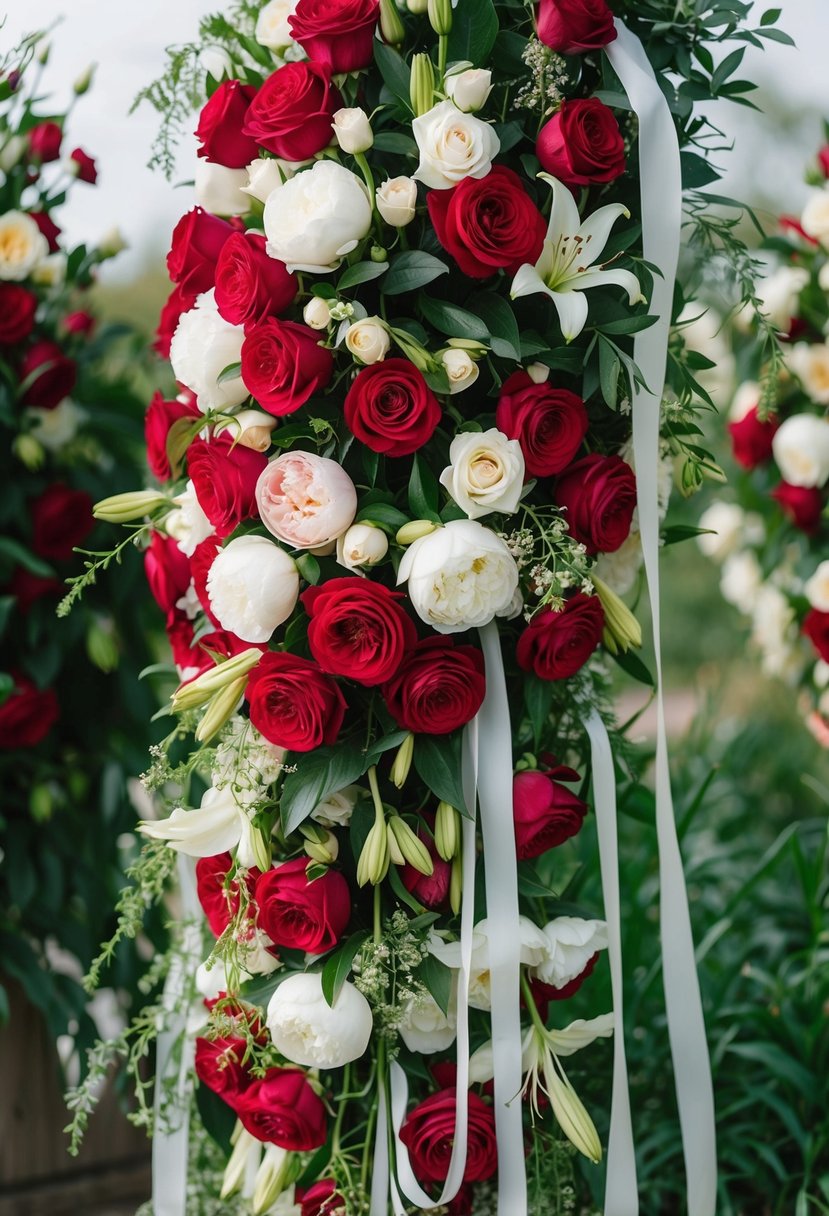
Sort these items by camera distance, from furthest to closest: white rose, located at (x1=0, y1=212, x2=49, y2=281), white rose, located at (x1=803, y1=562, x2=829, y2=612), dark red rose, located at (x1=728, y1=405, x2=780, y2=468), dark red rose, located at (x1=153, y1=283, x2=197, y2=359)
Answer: dark red rose, located at (x1=728, y1=405, x2=780, y2=468)
white rose, located at (x1=803, y1=562, x2=829, y2=612)
white rose, located at (x1=0, y1=212, x2=49, y2=281)
dark red rose, located at (x1=153, y1=283, x2=197, y2=359)

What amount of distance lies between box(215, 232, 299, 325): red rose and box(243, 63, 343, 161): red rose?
3.4 inches

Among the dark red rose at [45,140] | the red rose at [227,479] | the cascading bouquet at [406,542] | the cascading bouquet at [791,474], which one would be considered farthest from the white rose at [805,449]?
the dark red rose at [45,140]

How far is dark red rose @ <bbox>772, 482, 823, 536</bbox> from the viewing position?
1775 millimetres

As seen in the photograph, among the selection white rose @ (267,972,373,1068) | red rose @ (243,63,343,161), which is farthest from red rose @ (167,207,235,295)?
white rose @ (267,972,373,1068)

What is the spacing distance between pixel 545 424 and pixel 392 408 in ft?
0.44

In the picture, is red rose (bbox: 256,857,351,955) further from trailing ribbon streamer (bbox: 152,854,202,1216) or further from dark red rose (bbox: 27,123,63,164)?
dark red rose (bbox: 27,123,63,164)

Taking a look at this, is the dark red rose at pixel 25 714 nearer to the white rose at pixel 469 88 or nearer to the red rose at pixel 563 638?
the red rose at pixel 563 638

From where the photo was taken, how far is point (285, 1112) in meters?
1.02

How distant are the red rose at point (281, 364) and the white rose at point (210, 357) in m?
0.05

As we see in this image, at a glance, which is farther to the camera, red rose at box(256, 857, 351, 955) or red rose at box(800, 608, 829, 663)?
red rose at box(800, 608, 829, 663)

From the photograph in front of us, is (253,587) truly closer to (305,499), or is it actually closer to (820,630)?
(305,499)

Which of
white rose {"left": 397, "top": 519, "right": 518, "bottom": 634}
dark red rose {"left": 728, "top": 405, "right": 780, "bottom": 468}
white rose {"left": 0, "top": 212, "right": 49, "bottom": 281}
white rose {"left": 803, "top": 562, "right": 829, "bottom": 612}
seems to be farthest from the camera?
dark red rose {"left": 728, "top": 405, "right": 780, "bottom": 468}

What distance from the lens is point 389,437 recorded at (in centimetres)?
91

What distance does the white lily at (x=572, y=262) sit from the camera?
0.92 meters
